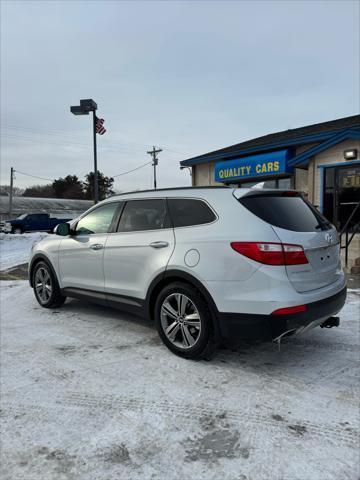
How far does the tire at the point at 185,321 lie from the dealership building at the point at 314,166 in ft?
31.0

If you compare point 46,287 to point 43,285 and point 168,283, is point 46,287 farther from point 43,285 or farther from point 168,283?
point 168,283

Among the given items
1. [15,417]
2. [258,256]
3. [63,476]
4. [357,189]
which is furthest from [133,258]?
[357,189]

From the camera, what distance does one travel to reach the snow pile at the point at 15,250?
11523 mm

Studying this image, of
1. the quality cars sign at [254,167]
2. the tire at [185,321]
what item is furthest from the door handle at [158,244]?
the quality cars sign at [254,167]

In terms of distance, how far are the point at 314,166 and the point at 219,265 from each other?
10251mm

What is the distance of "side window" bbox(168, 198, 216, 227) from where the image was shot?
12.0 feet

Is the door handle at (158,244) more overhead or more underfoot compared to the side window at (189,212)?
more underfoot

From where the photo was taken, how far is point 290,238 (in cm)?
Result: 321

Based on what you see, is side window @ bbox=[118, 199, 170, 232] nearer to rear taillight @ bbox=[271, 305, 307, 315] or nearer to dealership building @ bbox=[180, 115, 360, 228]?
rear taillight @ bbox=[271, 305, 307, 315]

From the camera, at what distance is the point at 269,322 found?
3119 millimetres

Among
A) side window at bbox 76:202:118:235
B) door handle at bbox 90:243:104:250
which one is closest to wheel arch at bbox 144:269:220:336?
door handle at bbox 90:243:104:250

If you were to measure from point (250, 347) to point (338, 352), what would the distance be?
92cm

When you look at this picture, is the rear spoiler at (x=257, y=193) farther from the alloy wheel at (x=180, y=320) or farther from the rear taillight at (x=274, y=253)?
the alloy wheel at (x=180, y=320)

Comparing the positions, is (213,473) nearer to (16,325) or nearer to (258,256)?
(258,256)
